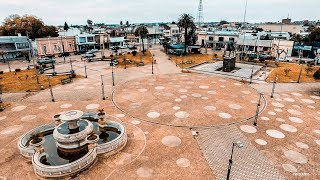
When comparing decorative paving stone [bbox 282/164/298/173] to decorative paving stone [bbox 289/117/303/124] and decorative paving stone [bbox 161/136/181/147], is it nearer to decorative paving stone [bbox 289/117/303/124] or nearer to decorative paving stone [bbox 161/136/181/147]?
decorative paving stone [bbox 161/136/181/147]

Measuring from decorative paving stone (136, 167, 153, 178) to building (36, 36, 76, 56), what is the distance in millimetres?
72892

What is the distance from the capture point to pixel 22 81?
4691 centimetres

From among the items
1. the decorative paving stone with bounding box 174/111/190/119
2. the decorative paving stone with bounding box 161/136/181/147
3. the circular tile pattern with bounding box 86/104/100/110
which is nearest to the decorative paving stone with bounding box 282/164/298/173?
the decorative paving stone with bounding box 161/136/181/147

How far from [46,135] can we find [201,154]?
17.7 m

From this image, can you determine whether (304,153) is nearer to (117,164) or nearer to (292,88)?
(117,164)

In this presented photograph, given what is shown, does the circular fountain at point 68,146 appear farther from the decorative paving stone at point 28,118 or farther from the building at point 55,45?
the building at point 55,45

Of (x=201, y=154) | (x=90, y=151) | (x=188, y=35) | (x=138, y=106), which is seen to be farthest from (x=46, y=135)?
(x=188, y=35)

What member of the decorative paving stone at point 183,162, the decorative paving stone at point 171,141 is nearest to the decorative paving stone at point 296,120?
the decorative paving stone at point 171,141

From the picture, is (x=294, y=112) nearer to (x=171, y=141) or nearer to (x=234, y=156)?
(x=234, y=156)

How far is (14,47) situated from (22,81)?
3568 centimetres

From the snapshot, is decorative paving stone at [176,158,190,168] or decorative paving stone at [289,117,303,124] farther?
decorative paving stone at [289,117,303,124]

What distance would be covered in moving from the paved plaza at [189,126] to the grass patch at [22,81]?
325 centimetres

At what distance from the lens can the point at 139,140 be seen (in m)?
23.5

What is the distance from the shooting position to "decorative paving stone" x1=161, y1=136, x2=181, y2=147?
2283 centimetres
